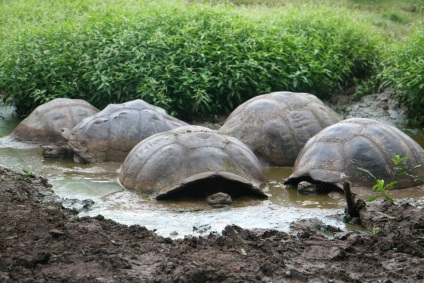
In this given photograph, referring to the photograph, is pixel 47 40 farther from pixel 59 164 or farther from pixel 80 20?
pixel 59 164

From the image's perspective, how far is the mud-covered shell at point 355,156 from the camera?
6809 mm

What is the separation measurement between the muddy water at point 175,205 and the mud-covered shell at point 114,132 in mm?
156

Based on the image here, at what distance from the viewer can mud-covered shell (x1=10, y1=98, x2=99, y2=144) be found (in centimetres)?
899

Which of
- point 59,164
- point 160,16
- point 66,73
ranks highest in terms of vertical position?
point 160,16

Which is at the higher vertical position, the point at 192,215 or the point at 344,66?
the point at 344,66

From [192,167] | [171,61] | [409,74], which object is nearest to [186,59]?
[171,61]

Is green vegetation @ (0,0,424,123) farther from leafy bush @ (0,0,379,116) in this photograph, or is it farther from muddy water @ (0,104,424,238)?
muddy water @ (0,104,424,238)

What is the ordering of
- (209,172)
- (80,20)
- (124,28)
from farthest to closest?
(80,20)
(124,28)
(209,172)

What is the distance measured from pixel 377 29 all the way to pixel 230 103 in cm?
528

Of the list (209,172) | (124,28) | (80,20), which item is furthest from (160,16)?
(209,172)

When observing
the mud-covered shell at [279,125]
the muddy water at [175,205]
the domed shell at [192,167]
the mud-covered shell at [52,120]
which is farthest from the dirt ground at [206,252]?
the mud-covered shell at [52,120]

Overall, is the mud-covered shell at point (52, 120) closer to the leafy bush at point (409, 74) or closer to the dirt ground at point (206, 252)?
the dirt ground at point (206, 252)

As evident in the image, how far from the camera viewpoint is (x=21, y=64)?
10.4 m

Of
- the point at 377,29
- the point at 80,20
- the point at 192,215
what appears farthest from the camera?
the point at 377,29
